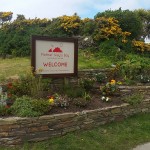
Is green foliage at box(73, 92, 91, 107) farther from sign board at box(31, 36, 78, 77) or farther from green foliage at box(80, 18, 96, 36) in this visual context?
green foliage at box(80, 18, 96, 36)

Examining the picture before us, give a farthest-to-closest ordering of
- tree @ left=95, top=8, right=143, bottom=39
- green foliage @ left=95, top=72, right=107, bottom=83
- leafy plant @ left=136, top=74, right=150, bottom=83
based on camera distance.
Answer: tree @ left=95, top=8, right=143, bottom=39
leafy plant @ left=136, top=74, right=150, bottom=83
green foliage @ left=95, top=72, right=107, bottom=83

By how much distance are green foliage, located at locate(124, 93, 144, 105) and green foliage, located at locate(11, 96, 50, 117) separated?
234cm

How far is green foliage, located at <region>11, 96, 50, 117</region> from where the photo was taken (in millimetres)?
6828

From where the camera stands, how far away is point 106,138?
720 centimetres

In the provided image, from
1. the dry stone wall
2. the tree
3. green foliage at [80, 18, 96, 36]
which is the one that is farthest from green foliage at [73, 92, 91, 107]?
the tree

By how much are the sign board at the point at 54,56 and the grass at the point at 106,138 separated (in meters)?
1.95

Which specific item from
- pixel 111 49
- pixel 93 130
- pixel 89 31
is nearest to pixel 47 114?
pixel 93 130

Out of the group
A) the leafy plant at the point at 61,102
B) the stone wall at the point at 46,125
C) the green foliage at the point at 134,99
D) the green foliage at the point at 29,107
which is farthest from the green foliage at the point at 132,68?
the green foliage at the point at 29,107

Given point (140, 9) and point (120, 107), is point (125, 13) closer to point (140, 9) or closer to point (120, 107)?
point (140, 9)

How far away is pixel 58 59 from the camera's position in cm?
874

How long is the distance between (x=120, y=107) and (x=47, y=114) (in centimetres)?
200

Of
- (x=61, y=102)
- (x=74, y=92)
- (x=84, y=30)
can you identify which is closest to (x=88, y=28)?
(x=84, y=30)

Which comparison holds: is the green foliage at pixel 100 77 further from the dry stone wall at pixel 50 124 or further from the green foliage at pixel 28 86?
the green foliage at pixel 28 86

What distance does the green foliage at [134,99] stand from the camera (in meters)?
8.55
